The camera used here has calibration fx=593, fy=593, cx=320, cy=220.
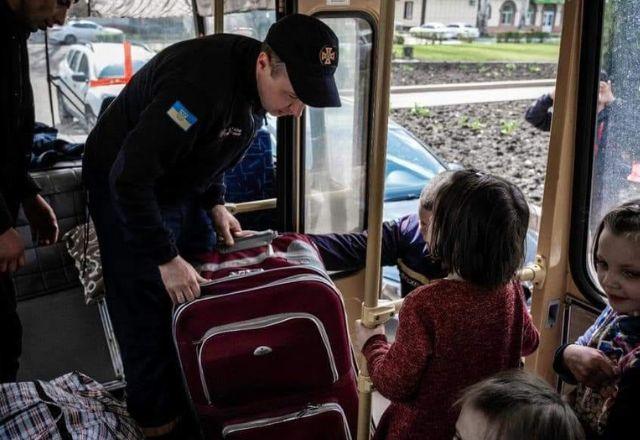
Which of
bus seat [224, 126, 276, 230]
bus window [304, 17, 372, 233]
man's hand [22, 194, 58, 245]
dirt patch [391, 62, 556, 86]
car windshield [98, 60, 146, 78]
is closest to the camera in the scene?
man's hand [22, 194, 58, 245]

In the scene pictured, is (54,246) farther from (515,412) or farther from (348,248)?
(515,412)

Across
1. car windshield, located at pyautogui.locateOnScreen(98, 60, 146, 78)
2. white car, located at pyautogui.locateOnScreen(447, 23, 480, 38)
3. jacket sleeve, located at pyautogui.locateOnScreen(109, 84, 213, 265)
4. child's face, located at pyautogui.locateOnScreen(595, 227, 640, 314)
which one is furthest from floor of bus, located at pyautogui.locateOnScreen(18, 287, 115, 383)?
white car, located at pyautogui.locateOnScreen(447, 23, 480, 38)

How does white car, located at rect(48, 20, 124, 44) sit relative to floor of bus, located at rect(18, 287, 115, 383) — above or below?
above

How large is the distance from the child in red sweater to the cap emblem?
0.47m

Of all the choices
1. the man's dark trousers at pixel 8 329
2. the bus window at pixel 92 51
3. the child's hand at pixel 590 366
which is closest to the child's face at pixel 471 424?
the child's hand at pixel 590 366

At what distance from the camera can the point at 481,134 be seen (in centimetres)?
1165

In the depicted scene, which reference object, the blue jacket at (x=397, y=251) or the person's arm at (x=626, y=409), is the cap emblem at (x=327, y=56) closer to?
the person's arm at (x=626, y=409)

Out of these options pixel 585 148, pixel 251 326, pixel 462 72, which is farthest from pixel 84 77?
pixel 462 72

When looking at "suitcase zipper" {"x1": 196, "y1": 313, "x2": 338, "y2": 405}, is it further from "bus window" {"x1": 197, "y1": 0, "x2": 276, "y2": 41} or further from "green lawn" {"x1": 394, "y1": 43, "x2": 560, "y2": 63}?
"green lawn" {"x1": 394, "y1": 43, "x2": 560, "y2": 63}

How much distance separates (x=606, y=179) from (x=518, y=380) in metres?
0.96

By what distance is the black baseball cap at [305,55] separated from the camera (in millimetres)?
1541

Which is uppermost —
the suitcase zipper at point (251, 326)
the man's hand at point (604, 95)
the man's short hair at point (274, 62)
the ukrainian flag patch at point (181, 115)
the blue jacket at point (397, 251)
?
the man's short hair at point (274, 62)

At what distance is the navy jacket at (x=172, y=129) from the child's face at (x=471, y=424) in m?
0.85

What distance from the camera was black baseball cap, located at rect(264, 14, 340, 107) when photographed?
5.06ft
